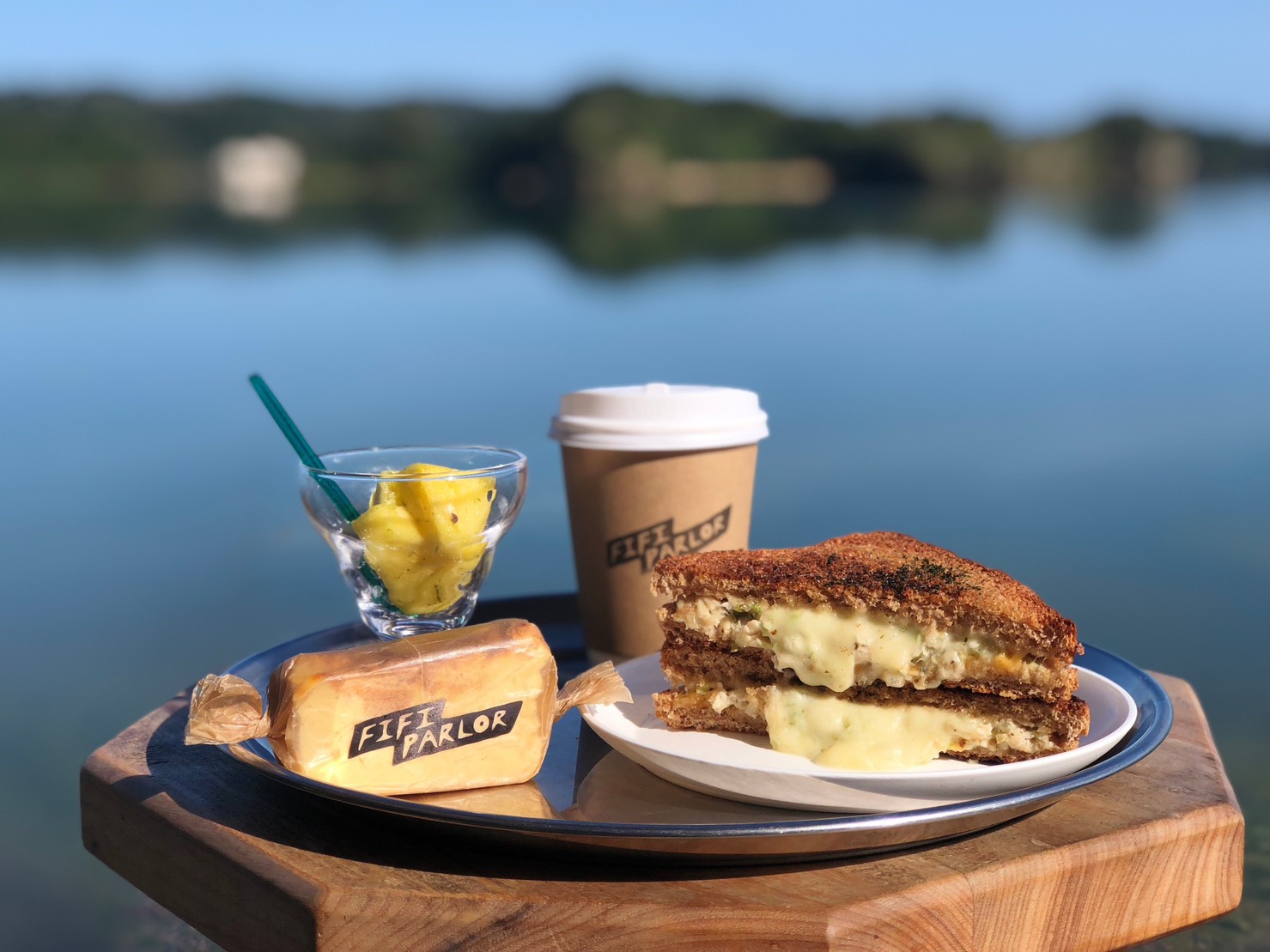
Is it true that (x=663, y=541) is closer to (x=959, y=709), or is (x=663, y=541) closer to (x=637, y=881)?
(x=959, y=709)

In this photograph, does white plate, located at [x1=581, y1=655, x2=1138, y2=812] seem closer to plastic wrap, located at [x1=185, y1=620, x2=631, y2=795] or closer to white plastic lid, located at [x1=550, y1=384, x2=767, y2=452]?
plastic wrap, located at [x1=185, y1=620, x2=631, y2=795]

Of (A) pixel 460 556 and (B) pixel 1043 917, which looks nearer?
(B) pixel 1043 917

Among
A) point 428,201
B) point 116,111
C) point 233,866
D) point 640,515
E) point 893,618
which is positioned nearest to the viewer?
point 233,866

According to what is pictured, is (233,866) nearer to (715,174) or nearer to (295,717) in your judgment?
(295,717)

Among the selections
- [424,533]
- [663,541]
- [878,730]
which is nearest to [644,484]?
[663,541]

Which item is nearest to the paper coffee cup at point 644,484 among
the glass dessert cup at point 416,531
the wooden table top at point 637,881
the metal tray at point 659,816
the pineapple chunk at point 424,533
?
the glass dessert cup at point 416,531

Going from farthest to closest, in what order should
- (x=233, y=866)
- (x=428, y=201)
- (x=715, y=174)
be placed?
(x=428, y=201) → (x=715, y=174) → (x=233, y=866)

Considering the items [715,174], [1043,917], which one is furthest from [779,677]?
→ [715,174]
